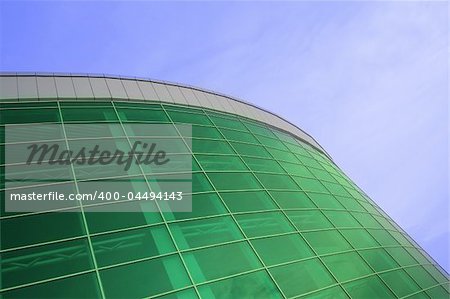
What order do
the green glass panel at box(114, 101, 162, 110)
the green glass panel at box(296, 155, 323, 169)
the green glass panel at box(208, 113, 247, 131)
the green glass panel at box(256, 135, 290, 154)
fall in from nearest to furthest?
the green glass panel at box(114, 101, 162, 110) → the green glass panel at box(208, 113, 247, 131) → the green glass panel at box(256, 135, 290, 154) → the green glass panel at box(296, 155, 323, 169)

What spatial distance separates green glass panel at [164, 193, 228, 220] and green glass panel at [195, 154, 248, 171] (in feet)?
6.85

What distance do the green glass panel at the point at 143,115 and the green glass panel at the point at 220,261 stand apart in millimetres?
8757

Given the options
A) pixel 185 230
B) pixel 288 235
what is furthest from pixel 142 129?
pixel 288 235

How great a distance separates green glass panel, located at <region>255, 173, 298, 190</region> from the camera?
61.2 feet

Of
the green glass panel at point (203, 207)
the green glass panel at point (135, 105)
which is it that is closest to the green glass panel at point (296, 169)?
the green glass panel at point (203, 207)

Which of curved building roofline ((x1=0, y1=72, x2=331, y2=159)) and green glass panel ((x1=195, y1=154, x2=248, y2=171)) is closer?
green glass panel ((x1=195, y1=154, x2=248, y2=171))

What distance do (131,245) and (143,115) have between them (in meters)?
9.01

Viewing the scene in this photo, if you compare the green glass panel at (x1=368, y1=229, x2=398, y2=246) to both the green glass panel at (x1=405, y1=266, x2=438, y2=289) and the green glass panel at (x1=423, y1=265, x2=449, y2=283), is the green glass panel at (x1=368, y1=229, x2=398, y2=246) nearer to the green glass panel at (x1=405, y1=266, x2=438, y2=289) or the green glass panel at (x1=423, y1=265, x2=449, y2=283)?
the green glass panel at (x1=405, y1=266, x2=438, y2=289)

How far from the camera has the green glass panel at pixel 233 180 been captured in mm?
17005

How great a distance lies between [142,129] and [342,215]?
36.2 feet

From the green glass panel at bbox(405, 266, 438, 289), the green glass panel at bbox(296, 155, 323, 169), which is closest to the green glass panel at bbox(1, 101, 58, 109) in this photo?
the green glass panel at bbox(296, 155, 323, 169)

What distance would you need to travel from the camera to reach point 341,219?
19203 mm

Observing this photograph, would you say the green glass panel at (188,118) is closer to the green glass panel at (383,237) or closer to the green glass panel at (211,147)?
the green glass panel at (211,147)

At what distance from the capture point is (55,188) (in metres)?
14.0
